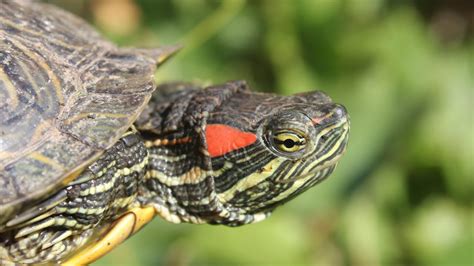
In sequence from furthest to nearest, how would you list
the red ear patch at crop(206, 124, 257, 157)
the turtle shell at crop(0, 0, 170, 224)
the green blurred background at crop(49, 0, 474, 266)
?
1. the green blurred background at crop(49, 0, 474, 266)
2. the red ear patch at crop(206, 124, 257, 157)
3. the turtle shell at crop(0, 0, 170, 224)

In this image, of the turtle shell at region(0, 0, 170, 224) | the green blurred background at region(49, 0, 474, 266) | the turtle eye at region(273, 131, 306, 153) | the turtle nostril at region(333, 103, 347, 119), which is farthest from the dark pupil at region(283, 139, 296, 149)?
the green blurred background at region(49, 0, 474, 266)

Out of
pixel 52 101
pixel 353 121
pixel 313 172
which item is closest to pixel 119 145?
pixel 52 101

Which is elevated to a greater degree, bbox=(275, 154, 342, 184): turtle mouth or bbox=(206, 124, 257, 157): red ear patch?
bbox=(206, 124, 257, 157): red ear patch

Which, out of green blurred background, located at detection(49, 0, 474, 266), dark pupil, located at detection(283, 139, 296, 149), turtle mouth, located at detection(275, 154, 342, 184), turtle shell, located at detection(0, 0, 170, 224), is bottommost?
green blurred background, located at detection(49, 0, 474, 266)

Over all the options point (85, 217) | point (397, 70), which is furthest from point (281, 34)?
point (85, 217)

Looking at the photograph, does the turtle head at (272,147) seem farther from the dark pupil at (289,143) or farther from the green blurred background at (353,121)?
the green blurred background at (353,121)

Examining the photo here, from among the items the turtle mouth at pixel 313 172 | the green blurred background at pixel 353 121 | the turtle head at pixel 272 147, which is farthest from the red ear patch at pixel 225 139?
the green blurred background at pixel 353 121

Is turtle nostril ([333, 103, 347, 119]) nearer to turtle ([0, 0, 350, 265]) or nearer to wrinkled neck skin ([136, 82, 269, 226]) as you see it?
turtle ([0, 0, 350, 265])
